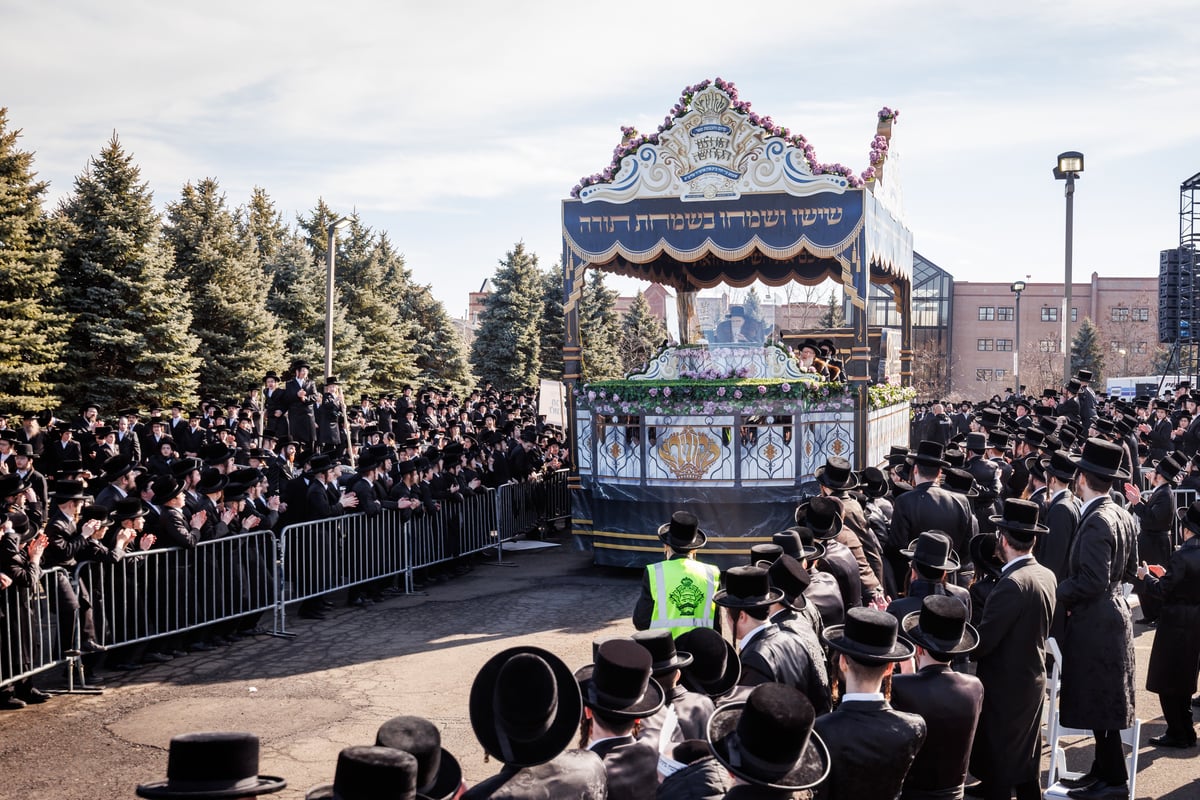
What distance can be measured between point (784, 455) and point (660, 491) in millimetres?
1901

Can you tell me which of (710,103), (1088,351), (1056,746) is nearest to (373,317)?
(710,103)

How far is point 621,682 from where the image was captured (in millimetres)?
3820

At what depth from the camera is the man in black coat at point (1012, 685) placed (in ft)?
19.2

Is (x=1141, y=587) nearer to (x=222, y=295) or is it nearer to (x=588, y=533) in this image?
(x=588, y=533)

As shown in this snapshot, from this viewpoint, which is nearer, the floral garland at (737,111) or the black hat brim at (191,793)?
the black hat brim at (191,793)

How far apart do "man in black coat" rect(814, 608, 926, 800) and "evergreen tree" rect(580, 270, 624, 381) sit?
40.9m

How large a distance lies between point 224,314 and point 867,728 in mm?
31608

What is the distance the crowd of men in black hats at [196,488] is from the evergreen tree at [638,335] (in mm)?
31763

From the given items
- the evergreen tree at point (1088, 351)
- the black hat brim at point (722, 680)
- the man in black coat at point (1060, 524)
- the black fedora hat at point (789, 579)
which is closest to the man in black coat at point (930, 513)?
the man in black coat at point (1060, 524)

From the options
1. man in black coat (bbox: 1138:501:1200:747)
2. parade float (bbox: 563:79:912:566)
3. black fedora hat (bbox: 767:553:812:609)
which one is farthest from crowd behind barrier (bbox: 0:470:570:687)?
man in black coat (bbox: 1138:501:1200:747)

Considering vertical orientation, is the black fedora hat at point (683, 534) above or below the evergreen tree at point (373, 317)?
below

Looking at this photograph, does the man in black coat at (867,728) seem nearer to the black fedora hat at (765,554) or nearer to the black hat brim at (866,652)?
the black hat brim at (866,652)

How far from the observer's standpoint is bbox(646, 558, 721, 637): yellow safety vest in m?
6.39

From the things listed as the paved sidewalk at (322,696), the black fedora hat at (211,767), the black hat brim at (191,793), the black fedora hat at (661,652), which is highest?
the black fedora hat at (211,767)
